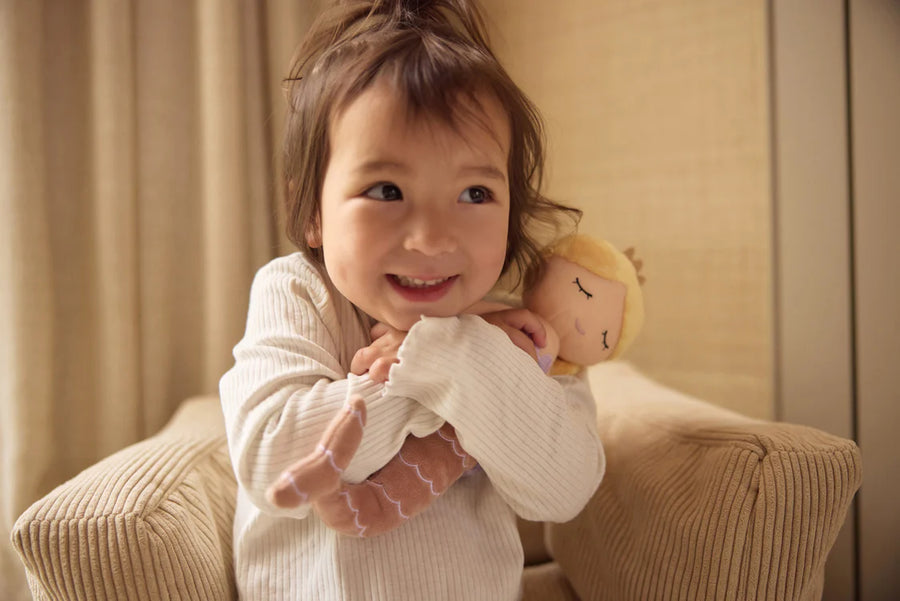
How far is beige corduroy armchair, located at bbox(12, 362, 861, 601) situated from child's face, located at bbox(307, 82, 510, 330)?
36cm

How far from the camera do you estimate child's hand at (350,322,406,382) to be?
Answer: 0.68 m

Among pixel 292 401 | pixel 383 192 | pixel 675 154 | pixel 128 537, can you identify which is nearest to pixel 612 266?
pixel 383 192

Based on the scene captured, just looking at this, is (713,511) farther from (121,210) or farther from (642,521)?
(121,210)

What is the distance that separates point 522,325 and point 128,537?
1.67 feet

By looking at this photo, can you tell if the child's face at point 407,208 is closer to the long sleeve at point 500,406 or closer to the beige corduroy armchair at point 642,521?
the long sleeve at point 500,406

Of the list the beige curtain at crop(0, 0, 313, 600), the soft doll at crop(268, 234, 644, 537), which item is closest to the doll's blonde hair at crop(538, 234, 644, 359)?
the soft doll at crop(268, 234, 644, 537)

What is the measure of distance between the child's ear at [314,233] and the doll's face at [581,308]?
30cm

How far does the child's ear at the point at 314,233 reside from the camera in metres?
0.79

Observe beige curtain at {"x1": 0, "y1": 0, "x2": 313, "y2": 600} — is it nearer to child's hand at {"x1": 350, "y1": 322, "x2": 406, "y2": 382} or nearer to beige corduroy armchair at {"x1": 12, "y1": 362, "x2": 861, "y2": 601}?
beige corduroy armchair at {"x1": 12, "y1": 362, "x2": 861, "y2": 601}

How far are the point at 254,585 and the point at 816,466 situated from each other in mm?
676

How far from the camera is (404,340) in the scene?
26.1 inches

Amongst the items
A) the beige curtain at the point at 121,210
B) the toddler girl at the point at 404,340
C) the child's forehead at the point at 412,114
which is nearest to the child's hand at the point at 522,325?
the toddler girl at the point at 404,340

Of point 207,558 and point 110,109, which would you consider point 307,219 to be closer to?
point 207,558

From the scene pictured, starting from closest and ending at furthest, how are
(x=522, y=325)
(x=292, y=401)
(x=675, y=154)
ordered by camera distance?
1. (x=292, y=401)
2. (x=522, y=325)
3. (x=675, y=154)
